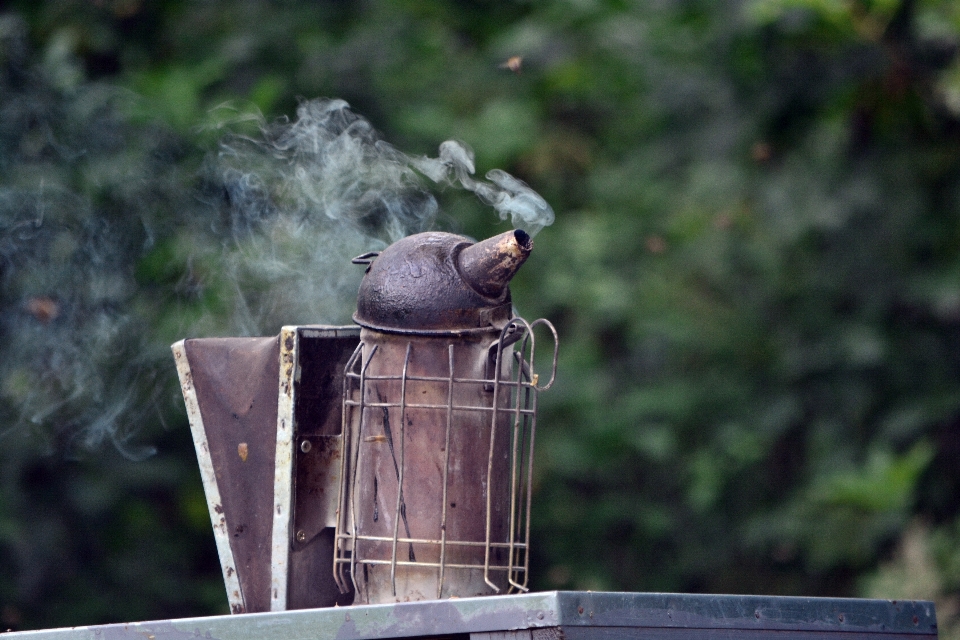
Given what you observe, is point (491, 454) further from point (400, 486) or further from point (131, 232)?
point (131, 232)

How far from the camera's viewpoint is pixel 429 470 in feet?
9.47

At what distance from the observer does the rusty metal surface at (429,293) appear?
291cm

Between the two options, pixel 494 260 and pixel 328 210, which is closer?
pixel 494 260

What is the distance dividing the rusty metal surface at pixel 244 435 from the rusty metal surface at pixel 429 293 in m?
0.37

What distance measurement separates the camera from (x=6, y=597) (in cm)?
713

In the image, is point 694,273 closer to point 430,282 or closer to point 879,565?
point 879,565

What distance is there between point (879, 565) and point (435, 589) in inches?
219

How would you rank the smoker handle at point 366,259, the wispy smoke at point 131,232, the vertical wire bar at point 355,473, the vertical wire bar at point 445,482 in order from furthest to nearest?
the wispy smoke at point 131,232
the smoker handle at point 366,259
the vertical wire bar at point 355,473
the vertical wire bar at point 445,482

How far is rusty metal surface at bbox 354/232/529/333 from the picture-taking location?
2.91m

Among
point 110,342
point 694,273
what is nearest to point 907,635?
point 110,342

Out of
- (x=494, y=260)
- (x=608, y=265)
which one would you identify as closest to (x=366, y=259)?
(x=494, y=260)

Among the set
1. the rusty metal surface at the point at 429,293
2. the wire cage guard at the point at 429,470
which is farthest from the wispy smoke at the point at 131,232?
the wire cage guard at the point at 429,470

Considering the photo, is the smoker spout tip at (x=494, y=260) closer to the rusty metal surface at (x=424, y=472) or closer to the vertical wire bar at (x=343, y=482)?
the rusty metal surface at (x=424, y=472)

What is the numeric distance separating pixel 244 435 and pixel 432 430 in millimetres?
584
